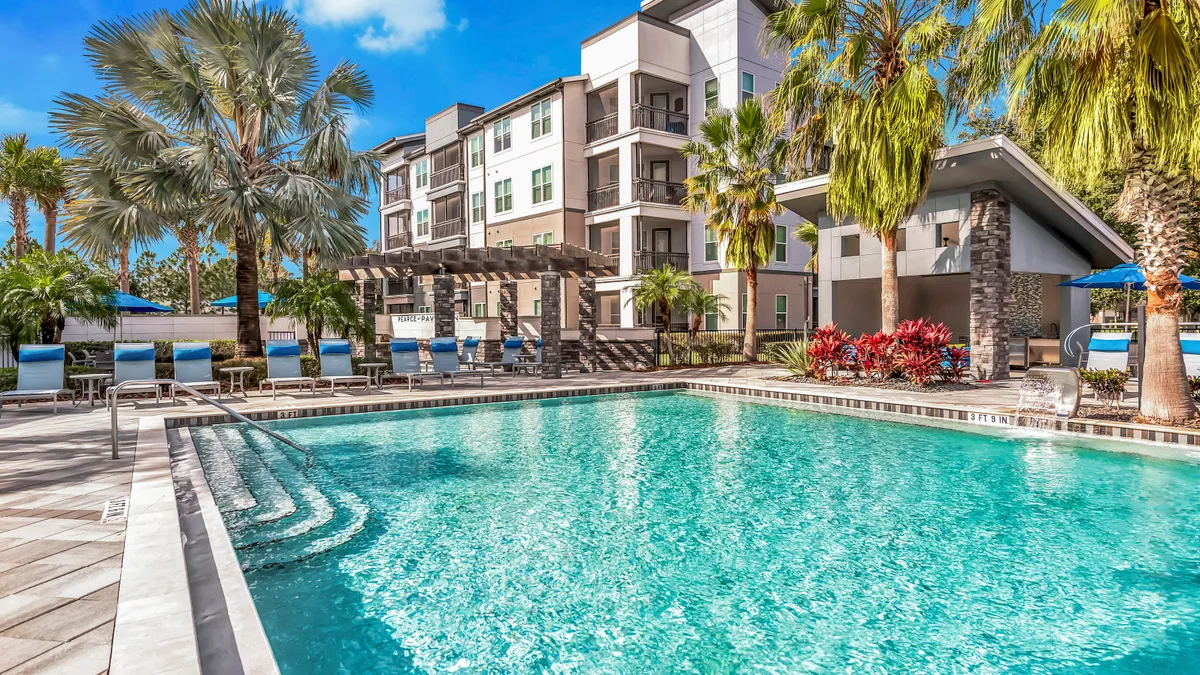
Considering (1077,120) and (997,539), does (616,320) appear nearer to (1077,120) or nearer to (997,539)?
(1077,120)

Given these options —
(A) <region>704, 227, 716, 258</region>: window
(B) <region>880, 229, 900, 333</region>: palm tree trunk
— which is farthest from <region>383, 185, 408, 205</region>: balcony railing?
(B) <region>880, 229, 900, 333</region>: palm tree trunk

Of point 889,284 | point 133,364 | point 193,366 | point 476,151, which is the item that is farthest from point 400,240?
point 889,284

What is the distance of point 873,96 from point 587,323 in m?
9.41

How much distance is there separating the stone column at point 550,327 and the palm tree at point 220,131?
4871 millimetres

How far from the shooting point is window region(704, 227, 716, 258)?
2664 centimetres

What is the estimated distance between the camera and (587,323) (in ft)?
63.0

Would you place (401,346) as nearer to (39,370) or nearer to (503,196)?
(39,370)

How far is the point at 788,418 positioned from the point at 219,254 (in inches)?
2398

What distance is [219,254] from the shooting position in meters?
58.7

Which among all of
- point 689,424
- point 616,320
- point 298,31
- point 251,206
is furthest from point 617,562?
point 616,320

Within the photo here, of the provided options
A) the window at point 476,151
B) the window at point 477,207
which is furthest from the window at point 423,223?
the window at point 476,151

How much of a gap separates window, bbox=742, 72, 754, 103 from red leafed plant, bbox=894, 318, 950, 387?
15.0 metres

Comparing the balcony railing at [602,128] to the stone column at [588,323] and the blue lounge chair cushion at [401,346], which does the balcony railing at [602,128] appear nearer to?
the stone column at [588,323]

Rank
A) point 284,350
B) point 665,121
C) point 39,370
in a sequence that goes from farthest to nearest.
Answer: point 665,121 < point 284,350 < point 39,370
